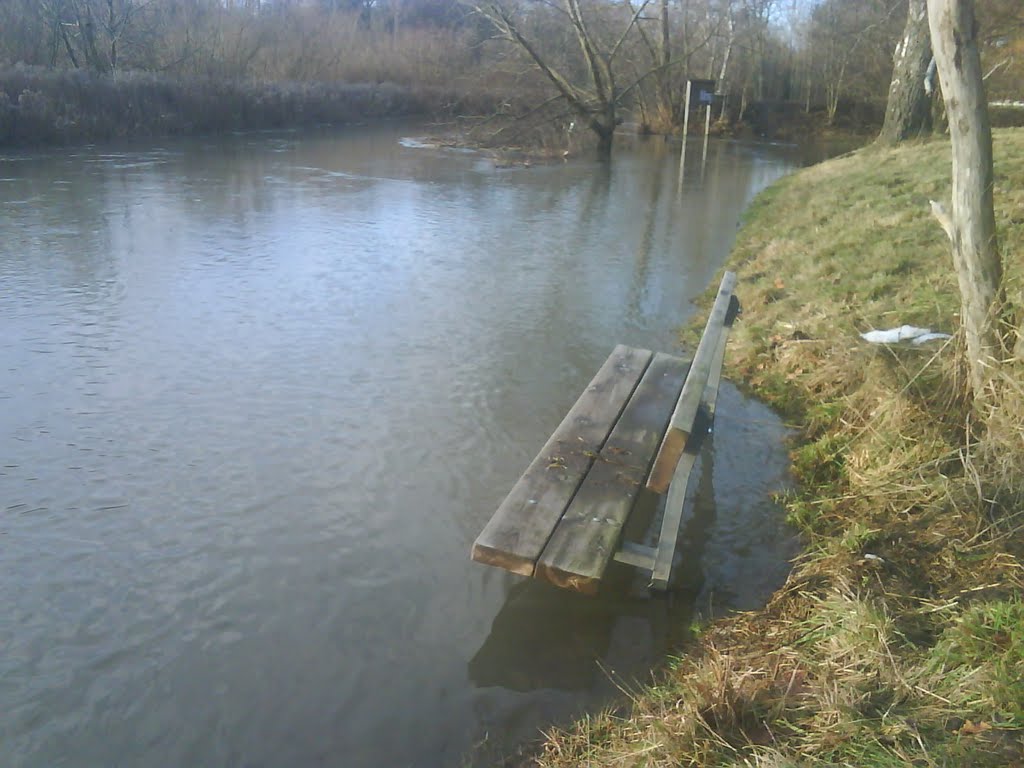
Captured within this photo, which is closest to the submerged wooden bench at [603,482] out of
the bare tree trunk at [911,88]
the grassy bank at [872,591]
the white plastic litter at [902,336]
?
the grassy bank at [872,591]

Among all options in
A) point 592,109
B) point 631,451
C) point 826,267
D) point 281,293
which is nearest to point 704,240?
point 826,267

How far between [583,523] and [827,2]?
135 feet

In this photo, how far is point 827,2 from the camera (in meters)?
38.4

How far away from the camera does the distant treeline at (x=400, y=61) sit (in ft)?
72.7

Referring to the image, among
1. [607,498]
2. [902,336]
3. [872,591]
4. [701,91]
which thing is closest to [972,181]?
[902,336]

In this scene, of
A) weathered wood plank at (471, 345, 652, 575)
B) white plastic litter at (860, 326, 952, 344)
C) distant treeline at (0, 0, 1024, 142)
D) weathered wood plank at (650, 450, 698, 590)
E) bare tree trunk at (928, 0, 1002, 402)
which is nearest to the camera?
weathered wood plank at (471, 345, 652, 575)

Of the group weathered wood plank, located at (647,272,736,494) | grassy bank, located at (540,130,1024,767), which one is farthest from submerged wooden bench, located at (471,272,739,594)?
grassy bank, located at (540,130,1024,767)

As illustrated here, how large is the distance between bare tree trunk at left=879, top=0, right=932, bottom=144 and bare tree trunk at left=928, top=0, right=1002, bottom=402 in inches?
570

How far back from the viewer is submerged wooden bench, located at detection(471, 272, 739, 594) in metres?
3.45

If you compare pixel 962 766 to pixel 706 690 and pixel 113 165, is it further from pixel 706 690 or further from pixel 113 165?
pixel 113 165

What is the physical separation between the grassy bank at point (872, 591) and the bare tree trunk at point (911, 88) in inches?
481

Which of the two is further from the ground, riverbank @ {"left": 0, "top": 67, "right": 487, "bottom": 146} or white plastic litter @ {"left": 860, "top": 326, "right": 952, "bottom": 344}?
riverbank @ {"left": 0, "top": 67, "right": 487, "bottom": 146}

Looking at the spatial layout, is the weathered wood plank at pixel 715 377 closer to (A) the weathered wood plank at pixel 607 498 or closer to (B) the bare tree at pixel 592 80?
(A) the weathered wood plank at pixel 607 498

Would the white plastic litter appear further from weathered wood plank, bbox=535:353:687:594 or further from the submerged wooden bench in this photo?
weathered wood plank, bbox=535:353:687:594
